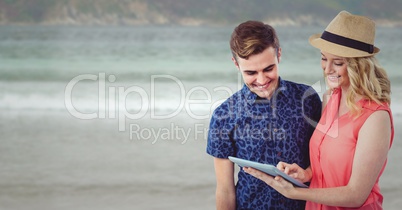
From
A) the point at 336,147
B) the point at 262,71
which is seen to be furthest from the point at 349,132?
the point at 262,71

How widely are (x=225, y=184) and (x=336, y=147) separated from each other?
35cm

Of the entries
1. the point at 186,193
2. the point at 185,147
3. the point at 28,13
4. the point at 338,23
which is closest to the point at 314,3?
the point at 28,13

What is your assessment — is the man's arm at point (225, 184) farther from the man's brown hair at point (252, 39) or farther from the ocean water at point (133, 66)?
the ocean water at point (133, 66)

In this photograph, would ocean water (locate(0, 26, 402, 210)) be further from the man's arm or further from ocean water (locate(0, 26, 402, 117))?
the man's arm

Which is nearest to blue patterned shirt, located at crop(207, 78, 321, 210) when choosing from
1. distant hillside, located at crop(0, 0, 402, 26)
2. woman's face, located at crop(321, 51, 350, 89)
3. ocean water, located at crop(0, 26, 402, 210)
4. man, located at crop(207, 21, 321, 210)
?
man, located at crop(207, 21, 321, 210)

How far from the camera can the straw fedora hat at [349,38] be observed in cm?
177

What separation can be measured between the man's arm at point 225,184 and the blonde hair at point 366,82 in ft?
1.31

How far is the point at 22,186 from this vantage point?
4.54 metres

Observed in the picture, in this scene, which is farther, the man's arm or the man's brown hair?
the man's arm

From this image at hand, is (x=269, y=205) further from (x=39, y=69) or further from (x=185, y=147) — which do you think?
(x=39, y=69)

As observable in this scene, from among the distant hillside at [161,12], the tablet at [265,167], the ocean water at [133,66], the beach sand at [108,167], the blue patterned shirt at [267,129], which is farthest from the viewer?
the distant hillside at [161,12]

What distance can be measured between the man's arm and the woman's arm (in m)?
0.18

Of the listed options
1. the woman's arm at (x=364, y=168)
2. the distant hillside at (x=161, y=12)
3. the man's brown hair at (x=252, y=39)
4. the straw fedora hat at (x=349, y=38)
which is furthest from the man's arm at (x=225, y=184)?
the distant hillside at (x=161, y=12)

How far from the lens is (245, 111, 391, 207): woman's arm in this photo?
167cm
